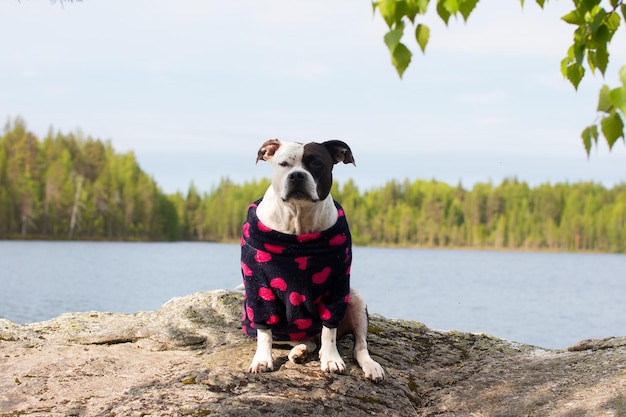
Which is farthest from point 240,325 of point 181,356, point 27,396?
point 27,396

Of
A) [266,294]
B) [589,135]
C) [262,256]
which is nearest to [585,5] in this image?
[589,135]

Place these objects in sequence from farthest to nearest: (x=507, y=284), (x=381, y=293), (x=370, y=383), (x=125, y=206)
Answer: (x=125, y=206) < (x=507, y=284) < (x=381, y=293) < (x=370, y=383)

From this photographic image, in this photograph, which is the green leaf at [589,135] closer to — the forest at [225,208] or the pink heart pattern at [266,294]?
the pink heart pattern at [266,294]

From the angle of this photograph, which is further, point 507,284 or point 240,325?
point 507,284

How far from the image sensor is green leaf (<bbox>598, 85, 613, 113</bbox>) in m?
2.70

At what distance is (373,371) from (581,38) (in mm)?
3333

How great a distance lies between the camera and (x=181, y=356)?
247 inches

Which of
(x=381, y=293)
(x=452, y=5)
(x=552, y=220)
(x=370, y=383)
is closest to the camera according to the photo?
(x=452, y=5)

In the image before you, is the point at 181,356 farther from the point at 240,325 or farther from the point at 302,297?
the point at 302,297

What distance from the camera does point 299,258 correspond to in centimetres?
580

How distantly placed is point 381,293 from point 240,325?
3452cm

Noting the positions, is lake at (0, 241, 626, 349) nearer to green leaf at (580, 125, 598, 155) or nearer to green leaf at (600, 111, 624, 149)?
green leaf at (580, 125, 598, 155)

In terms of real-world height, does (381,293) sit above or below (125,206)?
below

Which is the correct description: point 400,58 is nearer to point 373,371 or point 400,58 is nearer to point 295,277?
point 295,277
